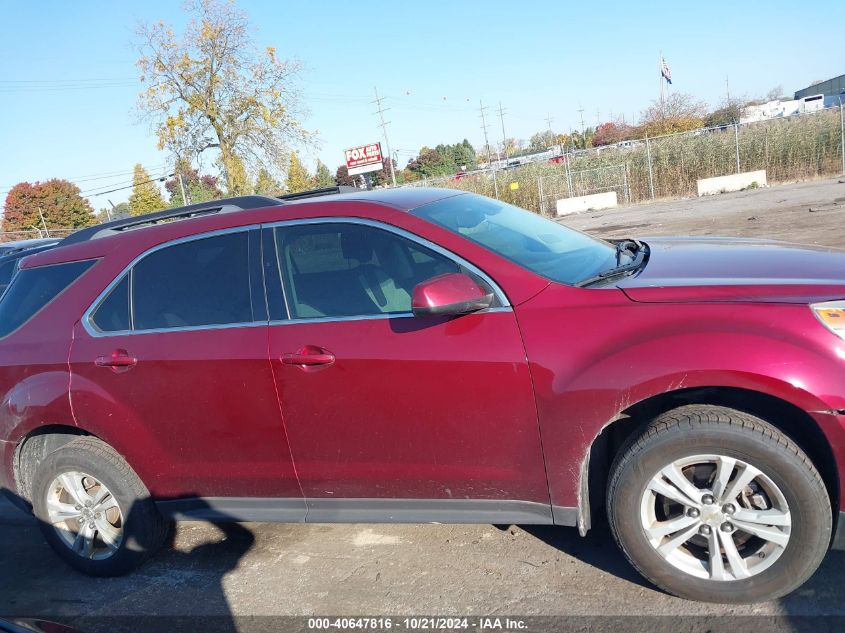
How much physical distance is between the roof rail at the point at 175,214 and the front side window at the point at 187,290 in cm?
29

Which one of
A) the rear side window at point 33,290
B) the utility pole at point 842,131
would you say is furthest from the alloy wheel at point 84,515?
the utility pole at point 842,131

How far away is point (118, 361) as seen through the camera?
3607 millimetres

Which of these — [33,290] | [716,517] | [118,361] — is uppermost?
[33,290]

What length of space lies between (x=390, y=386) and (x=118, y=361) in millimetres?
1562

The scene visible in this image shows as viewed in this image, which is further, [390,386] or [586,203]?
[586,203]

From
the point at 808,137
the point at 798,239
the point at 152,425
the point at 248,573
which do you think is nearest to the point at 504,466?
the point at 248,573

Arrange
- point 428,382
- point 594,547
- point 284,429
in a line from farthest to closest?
1. point 594,547
2. point 284,429
3. point 428,382

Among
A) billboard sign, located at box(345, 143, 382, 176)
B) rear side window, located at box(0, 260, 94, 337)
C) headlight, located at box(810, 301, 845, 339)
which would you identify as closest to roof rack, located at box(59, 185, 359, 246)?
rear side window, located at box(0, 260, 94, 337)

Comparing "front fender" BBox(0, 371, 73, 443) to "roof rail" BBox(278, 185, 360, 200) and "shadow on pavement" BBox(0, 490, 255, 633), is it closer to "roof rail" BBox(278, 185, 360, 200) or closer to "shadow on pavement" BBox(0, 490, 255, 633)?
"shadow on pavement" BBox(0, 490, 255, 633)

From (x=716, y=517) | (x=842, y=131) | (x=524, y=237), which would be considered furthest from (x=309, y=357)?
(x=842, y=131)

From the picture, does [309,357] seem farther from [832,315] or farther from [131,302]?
[832,315]

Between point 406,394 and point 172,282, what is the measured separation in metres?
1.50

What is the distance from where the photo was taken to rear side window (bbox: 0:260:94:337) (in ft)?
12.9

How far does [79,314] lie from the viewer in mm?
3801
